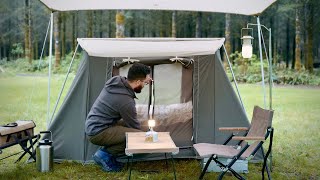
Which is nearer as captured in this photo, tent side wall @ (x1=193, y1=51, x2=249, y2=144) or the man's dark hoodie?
the man's dark hoodie

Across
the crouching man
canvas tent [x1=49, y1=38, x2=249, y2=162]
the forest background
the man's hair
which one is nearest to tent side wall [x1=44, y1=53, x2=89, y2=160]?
canvas tent [x1=49, y1=38, x2=249, y2=162]

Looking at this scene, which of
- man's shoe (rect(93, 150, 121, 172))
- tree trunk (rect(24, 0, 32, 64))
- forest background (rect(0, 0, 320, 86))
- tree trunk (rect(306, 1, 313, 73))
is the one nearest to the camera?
man's shoe (rect(93, 150, 121, 172))

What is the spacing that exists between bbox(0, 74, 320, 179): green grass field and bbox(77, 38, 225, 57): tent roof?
1.39 m

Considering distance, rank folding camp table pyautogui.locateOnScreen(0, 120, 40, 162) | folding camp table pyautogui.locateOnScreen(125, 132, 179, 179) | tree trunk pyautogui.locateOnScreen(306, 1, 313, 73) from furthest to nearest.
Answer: tree trunk pyautogui.locateOnScreen(306, 1, 313, 73)
folding camp table pyautogui.locateOnScreen(0, 120, 40, 162)
folding camp table pyautogui.locateOnScreen(125, 132, 179, 179)

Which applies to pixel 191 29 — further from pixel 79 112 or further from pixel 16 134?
pixel 16 134

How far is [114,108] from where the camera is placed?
4.32 metres

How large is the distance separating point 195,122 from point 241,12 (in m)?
1.58

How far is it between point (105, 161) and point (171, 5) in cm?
224

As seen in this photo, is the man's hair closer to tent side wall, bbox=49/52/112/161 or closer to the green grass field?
tent side wall, bbox=49/52/112/161

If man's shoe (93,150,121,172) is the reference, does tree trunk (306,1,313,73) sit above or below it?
above

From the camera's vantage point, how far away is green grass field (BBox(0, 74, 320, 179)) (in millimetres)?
4652

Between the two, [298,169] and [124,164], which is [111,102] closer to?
[124,164]

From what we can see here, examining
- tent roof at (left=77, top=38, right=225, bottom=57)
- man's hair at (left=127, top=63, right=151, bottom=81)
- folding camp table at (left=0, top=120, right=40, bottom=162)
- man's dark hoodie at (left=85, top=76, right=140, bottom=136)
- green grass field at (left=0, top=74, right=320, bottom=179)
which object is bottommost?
green grass field at (left=0, top=74, right=320, bottom=179)

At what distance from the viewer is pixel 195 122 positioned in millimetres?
5172
